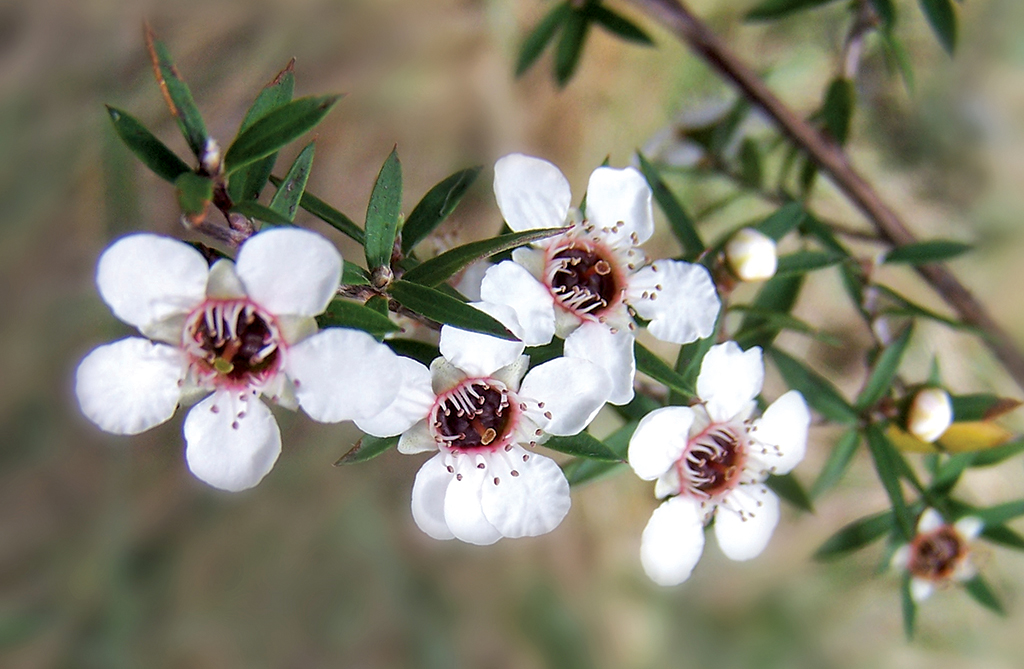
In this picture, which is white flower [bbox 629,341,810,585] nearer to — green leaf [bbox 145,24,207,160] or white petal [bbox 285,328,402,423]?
white petal [bbox 285,328,402,423]

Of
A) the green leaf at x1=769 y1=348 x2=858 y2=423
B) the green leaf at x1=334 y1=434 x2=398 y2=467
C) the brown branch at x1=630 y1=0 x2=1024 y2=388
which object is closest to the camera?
the green leaf at x1=334 y1=434 x2=398 y2=467

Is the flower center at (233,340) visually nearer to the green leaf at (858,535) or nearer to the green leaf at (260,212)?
the green leaf at (260,212)

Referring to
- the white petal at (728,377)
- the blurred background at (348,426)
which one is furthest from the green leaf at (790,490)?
the blurred background at (348,426)

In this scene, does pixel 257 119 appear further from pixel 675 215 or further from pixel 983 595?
pixel 983 595

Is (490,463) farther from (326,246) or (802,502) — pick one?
(802,502)

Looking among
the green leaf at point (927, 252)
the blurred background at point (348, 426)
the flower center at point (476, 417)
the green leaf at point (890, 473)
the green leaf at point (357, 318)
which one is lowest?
the blurred background at point (348, 426)

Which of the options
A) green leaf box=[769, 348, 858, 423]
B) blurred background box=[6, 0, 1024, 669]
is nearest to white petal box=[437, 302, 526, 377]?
green leaf box=[769, 348, 858, 423]

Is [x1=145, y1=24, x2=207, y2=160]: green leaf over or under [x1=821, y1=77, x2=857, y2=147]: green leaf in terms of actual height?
over
